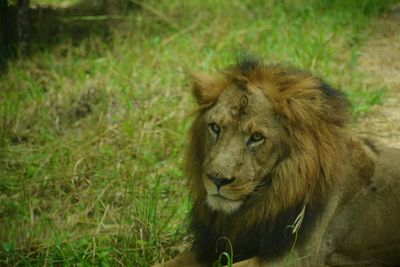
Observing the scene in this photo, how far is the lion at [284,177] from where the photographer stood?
3.76m

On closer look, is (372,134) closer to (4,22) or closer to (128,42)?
(128,42)

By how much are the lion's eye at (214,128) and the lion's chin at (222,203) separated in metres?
0.33

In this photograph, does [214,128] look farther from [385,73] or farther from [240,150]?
[385,73]

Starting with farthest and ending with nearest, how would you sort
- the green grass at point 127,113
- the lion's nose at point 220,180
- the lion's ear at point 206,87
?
the green grass at point 127,113, the lion's ear at point 206,87, the lion's nose at point 220,180

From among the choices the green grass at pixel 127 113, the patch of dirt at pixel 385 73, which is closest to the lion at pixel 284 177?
the green grass at pixel 127 113

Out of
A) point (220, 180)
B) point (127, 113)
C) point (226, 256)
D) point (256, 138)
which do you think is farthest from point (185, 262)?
point (127, 113)

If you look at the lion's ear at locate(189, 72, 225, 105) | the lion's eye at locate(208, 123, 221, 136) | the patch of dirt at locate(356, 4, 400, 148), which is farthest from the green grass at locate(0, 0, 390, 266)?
the lion's eye at locate(208, 123, 221, 136)

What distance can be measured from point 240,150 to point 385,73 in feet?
12.2

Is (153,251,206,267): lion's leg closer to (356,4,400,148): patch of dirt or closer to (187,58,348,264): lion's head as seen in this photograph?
(187,58,348,264): lion's head

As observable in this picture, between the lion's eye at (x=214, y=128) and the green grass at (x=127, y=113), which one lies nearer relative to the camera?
the lion's eye at (x=214, y=128)

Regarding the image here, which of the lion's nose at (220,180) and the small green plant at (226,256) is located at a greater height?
the lion's nose at (220,180)

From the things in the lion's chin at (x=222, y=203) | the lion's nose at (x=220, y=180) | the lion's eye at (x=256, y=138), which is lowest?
the lion's chin at (x=222, y=203)

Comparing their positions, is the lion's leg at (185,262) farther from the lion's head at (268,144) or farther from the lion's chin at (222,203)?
the lion's chin at (222,203)

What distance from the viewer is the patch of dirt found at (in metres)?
5.72
